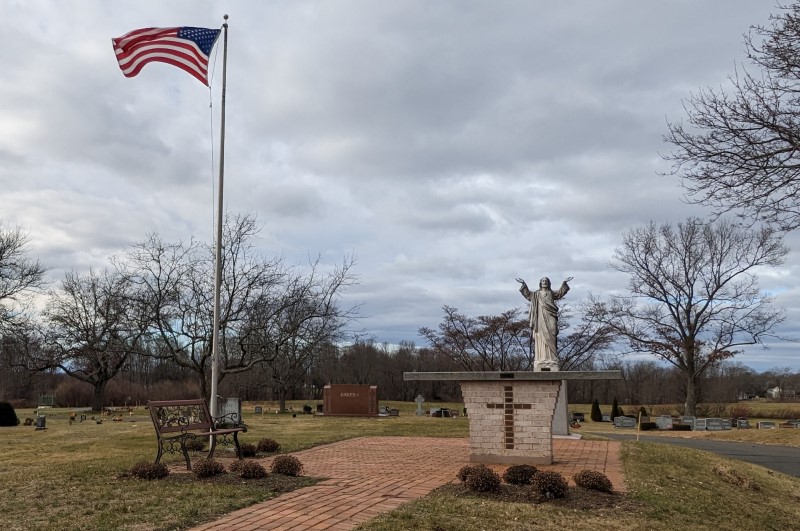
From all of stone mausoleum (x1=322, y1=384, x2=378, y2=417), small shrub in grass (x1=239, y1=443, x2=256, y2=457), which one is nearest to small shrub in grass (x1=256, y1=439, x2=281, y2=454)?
small shrub in grass (x1=239, y1=443, x2=256, y2=457)

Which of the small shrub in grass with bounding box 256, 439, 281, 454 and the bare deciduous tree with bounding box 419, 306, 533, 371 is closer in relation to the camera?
the small shrub in grass with bounding box 256, 439, 281, 454

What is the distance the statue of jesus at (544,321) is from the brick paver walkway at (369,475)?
2127 millimetres

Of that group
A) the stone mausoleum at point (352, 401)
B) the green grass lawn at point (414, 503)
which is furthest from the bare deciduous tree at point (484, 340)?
the green grass lawn at point (414, 503)

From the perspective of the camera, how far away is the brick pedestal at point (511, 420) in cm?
980

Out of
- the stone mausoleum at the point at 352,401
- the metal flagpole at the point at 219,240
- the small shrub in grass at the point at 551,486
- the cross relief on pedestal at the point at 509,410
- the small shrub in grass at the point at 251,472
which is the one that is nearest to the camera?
the small shrub in grass at the point at 551,486

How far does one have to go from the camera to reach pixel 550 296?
16.1 m

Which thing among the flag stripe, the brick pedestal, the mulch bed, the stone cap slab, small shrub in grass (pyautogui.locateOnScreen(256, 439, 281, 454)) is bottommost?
small shrub in grass (pyautogui.locateOnScreen(256, 439, 281, 454))

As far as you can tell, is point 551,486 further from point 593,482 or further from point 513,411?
point 513,411

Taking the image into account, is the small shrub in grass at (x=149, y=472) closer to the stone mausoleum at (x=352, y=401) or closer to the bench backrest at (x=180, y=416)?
the bench backrest at (x=180, y=416)

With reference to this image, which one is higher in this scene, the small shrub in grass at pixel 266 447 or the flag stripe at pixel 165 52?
the flag stripe at pixel 165 52

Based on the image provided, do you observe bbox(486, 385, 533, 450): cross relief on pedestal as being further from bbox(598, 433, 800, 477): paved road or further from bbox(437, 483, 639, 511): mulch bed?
bbox(598, 433, 800, 477): paved road

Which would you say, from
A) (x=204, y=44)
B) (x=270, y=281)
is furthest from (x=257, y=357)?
(x=204, y=44)

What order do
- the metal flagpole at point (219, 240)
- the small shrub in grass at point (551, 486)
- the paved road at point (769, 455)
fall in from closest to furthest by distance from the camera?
1. the small shrub in grass at point (551, 486)
2. the metal flagpole at point (219, 240)
3. the paved road at point (769, 455)

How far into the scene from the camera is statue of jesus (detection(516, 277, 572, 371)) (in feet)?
52.1
